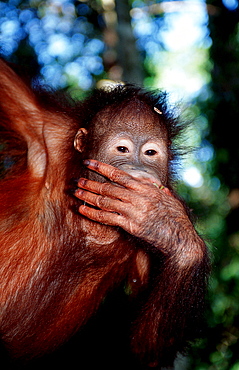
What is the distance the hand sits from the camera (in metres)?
2.72

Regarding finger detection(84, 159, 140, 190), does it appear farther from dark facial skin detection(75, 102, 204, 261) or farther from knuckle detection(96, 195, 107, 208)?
knuckle detection(96, 195, 107, 208)

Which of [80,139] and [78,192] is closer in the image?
[78,192]

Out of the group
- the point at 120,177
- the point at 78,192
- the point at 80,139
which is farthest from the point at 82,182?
the point at 80,139

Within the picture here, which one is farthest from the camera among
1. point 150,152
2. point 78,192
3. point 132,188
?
point 150,152

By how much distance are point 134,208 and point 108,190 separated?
0.80ft

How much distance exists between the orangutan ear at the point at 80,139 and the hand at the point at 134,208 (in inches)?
20.4

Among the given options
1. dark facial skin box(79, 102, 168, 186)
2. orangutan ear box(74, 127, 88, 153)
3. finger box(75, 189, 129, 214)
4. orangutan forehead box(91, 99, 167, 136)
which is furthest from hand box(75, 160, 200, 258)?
orangutan forehead box(91, 99, 167, 136)

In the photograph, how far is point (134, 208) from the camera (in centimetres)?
272

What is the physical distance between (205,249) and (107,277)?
38.4 inches

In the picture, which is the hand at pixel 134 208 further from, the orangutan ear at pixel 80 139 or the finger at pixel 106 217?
the orangutan ear at pixel 80 139

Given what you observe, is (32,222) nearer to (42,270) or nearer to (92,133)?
(42,270)

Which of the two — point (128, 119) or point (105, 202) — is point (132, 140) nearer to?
point (128, 119)

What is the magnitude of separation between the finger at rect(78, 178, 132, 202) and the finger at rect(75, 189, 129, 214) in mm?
32

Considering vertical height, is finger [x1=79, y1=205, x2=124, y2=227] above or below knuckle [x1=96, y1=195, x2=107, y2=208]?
below
